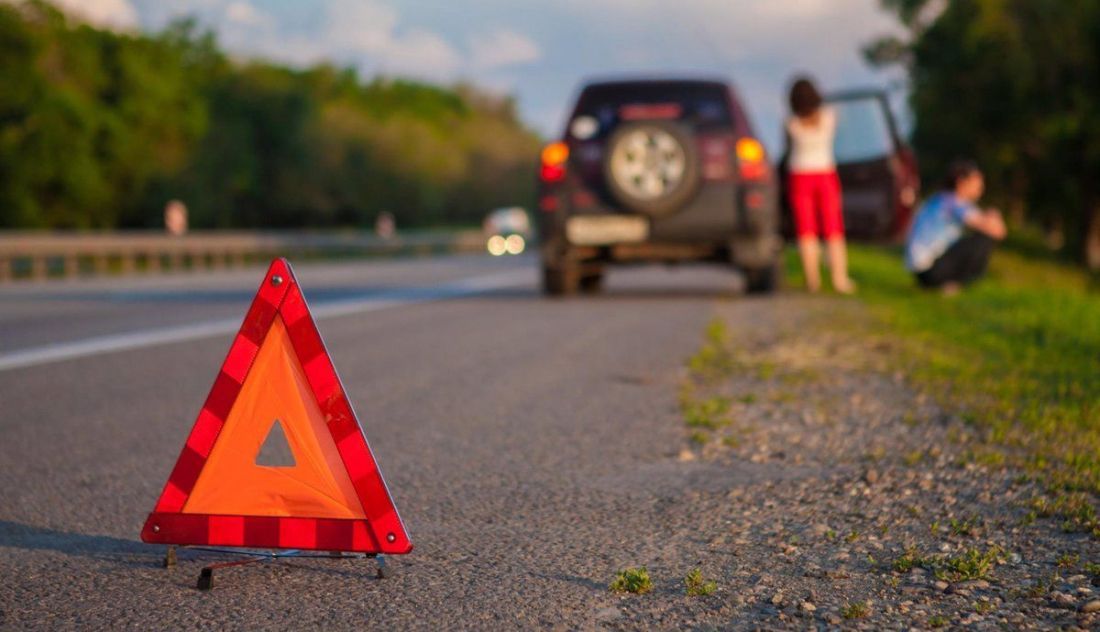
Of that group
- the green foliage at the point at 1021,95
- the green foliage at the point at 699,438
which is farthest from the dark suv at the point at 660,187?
the green foliage at the point at 1021,95

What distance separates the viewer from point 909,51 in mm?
47031

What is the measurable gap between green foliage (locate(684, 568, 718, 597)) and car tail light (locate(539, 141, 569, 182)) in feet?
32.5

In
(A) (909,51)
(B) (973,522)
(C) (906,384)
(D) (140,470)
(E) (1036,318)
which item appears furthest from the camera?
(A) (909,51)

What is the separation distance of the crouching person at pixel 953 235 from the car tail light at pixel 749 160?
5.73 feet

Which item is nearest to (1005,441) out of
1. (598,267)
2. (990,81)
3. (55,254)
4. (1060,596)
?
(1060,596)

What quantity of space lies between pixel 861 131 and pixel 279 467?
494 inches

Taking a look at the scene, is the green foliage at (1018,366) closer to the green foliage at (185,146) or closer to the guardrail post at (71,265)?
the guardrail post at (71,265)

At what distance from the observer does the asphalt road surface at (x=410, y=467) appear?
3.52 m

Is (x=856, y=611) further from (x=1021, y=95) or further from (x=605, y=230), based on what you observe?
(x=1021, y=95)

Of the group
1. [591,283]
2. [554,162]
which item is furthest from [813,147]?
[591,283]

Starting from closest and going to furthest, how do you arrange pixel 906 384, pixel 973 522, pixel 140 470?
1. pixel 973 522
2. pixel 140 470
3. pixel 906 384

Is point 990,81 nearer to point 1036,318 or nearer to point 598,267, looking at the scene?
point 598,267

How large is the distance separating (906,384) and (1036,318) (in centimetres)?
356

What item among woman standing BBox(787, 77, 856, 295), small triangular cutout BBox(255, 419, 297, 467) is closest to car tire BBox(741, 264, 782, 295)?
woman standing BBox(787, 77, 856, 295)
